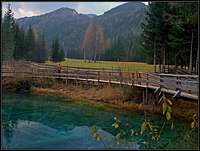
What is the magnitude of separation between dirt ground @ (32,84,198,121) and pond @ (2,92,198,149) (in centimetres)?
105

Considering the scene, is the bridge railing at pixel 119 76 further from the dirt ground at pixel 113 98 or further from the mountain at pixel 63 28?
the mountain at pixel 63 28

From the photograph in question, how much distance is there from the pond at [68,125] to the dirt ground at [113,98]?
1048 millimetres

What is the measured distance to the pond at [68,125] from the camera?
11602 mm

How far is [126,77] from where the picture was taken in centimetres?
2467

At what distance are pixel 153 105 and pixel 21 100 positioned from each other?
10.2 meters

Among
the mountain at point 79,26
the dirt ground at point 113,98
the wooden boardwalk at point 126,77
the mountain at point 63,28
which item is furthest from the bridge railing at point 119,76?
the mountain at point 79,26

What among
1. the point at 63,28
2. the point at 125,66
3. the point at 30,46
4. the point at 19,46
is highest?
the point at 63,28

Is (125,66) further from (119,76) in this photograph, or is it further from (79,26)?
(79,26)

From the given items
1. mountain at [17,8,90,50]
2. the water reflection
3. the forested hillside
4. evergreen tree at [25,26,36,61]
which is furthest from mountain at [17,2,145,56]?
the water reflection

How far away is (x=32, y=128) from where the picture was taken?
15.2 meters

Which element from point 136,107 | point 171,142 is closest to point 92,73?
point 136,107

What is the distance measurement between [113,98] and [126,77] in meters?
2.24

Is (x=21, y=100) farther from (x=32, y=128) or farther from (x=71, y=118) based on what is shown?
(x=32, y=128)

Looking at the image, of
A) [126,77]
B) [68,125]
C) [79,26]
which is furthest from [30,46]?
[79,26]
